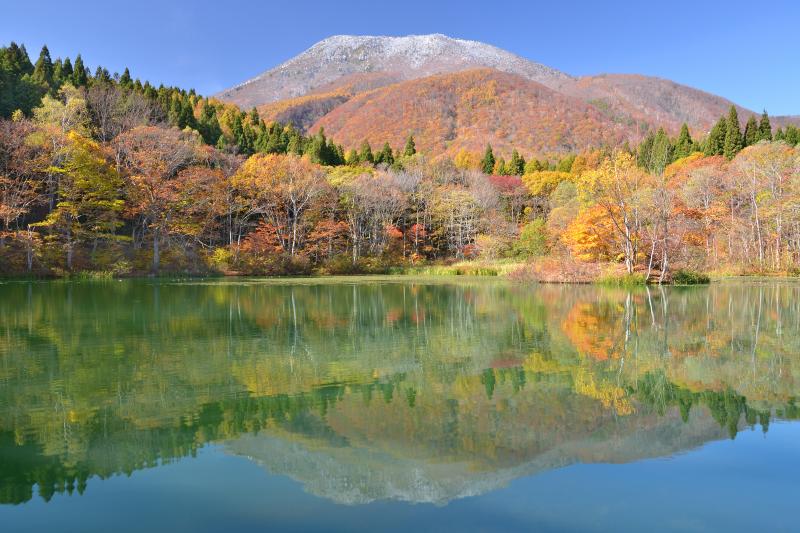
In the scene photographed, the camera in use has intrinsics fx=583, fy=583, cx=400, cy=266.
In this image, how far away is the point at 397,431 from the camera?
4.87m

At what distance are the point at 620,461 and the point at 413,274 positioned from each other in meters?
33.6

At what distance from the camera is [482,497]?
3684 millimetres

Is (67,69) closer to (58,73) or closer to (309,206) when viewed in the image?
(58,73)

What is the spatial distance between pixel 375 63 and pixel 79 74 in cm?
11708

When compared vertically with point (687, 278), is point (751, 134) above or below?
above

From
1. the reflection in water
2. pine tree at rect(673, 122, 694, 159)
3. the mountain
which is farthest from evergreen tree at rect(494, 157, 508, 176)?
the reflection in water

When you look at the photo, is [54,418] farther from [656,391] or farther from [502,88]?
[502,88]

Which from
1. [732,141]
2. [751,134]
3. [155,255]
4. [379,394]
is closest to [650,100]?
[751,134]

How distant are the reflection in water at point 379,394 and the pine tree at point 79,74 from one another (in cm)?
3901

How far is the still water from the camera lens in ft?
11.4

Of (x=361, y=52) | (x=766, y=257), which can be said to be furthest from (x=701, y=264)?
(x=361, y=52)

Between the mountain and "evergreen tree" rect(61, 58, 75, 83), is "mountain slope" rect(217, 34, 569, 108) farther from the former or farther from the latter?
"evergreen tree" rect(61, 58, 75, 83)

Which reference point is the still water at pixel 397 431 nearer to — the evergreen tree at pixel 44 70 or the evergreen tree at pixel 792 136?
the evergreen tree at pixel 44 70

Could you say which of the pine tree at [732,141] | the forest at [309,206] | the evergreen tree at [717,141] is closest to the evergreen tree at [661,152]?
the forest at [309,206]
